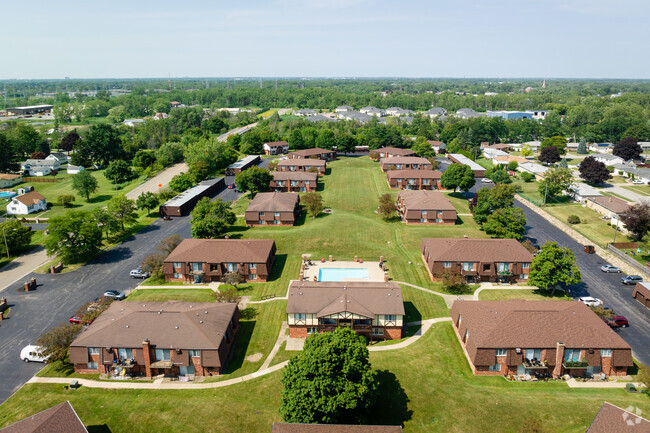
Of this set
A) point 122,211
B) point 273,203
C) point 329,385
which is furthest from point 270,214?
point 329,385

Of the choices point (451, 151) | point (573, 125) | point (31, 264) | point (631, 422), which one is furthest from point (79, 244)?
point (573, 125)

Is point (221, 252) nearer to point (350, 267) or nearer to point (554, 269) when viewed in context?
point (350, 267)

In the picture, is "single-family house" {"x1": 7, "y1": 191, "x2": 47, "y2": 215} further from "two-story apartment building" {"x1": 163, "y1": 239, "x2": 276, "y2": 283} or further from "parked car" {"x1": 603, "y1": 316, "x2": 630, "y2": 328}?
"parked car" {"x1": 603, "y1": 316, "x2": 630, "y2": 328}

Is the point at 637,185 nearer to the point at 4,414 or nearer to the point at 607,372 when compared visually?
the point at 607,372

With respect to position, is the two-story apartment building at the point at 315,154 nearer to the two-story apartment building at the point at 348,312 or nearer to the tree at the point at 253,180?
the tree at the point at 253,180

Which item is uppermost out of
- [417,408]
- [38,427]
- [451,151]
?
[451,151]

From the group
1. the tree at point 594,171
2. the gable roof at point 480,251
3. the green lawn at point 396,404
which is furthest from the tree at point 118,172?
the tree at point 594,171
